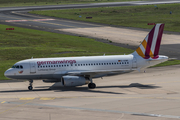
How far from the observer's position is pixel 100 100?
36844 mm

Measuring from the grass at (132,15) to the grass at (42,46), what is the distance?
32629 millimetres

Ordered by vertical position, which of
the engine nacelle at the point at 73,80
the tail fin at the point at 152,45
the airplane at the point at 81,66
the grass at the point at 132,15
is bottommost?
the engine nacelle at the point at 73,80

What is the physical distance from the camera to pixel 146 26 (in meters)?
113

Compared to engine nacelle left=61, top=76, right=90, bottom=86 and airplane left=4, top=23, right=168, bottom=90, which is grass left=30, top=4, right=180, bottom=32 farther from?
engine nacelle left=61, top=76, right=90, bottom=86

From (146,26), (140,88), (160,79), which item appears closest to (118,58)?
(140,88)

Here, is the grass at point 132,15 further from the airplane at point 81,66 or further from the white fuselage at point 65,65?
the white fuselage at point 65,65

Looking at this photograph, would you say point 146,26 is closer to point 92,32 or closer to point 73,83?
point 92,32

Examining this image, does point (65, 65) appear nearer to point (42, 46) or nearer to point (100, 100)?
point (100, 100)

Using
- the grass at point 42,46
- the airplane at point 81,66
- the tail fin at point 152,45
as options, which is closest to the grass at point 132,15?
the grass at point 42,46

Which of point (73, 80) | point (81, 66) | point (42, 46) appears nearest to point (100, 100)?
point (73, 80)

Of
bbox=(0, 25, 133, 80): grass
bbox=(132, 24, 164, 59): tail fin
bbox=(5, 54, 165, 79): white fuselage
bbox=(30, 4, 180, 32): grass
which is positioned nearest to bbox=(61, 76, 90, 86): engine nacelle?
bbox=(5, 54, 165, 79): white fuselage

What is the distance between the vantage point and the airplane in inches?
1721

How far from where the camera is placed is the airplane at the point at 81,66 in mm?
43719

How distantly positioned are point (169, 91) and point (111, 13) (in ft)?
356
